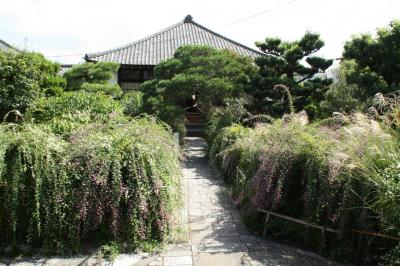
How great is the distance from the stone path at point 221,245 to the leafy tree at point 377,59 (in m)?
6.12

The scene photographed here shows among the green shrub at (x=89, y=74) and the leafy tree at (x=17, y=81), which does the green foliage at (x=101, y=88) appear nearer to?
the green shrub at (x=89, y=74)

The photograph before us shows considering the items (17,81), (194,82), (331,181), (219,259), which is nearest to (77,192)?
(219,259)

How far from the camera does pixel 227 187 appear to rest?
348 inches

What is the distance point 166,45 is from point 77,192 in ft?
53.1

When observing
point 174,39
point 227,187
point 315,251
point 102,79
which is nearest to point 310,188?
point 315,251

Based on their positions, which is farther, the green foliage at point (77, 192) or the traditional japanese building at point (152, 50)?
the traditional japanese building at point (152, 50)

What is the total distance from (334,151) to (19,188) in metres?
4.31

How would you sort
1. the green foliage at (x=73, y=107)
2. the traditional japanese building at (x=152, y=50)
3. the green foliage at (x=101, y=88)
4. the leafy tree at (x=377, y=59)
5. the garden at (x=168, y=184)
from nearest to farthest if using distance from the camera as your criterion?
the garden at (x=168, y=184), the green foliage at (x=73, y=107), the leafy tree at (x=377, y=59), the green foliage at (x=101, y=88), the traditional japanese building at (x=152, y=50)

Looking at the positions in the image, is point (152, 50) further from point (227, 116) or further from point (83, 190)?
point (83, 190)

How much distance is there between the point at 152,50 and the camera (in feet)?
64.1

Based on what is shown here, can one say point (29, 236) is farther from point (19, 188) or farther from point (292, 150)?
point (292, 150)

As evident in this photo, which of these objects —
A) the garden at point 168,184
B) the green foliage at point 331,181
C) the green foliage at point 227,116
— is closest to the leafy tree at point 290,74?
the green foliage at point 227,116

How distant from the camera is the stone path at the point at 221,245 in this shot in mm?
4906

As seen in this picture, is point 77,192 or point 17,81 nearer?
point 77,192
